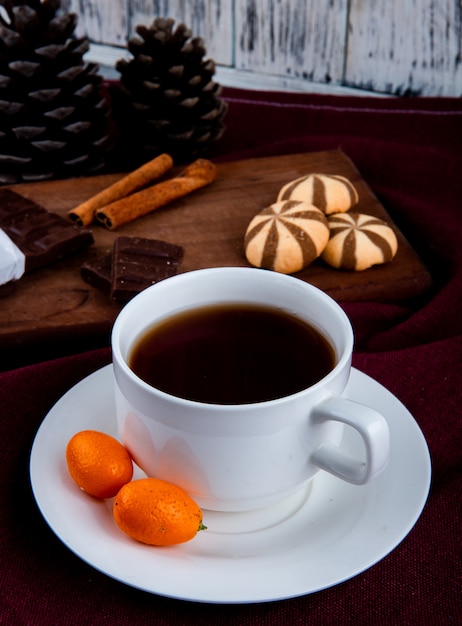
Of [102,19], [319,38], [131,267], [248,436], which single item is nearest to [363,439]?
Answer: [248,436]

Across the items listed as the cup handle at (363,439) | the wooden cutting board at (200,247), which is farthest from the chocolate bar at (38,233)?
the cup handle at (363,439)

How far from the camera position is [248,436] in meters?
0.68

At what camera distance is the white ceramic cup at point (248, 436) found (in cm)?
67

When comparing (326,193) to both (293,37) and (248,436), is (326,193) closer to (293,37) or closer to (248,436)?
(248,436)

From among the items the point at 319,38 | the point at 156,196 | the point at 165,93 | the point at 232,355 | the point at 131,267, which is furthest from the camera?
the point at 319,38

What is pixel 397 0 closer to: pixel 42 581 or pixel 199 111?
pixel 199 111

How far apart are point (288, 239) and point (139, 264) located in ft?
0.78

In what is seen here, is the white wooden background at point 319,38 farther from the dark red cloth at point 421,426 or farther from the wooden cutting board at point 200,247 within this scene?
the wooden cutting board at point 200,247

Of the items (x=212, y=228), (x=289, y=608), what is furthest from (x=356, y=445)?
(x=212, y=228)

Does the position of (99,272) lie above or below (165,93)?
below

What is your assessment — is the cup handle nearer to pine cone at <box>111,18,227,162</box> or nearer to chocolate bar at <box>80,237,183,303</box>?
chocolate bar at <box>80,237,183,303</box>

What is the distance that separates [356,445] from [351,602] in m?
0.16

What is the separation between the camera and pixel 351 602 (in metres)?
0.71

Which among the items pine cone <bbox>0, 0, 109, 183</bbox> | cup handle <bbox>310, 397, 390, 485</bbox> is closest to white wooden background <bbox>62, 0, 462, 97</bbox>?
pine cone <bbox>0, 0, 109, 183</bbox>
